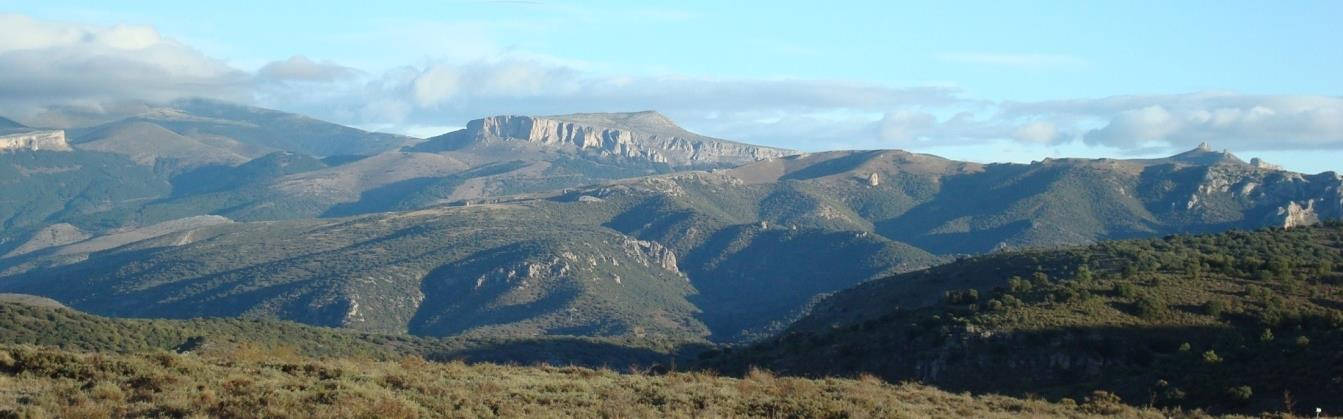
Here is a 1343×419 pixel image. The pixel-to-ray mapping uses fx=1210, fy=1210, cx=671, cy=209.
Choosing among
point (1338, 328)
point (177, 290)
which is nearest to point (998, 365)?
point (1338, 328)

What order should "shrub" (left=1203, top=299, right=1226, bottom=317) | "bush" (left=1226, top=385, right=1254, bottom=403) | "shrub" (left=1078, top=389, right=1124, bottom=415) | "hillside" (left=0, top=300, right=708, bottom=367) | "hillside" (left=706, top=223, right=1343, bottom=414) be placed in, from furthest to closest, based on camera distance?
"hillside" (left=0, top=300, right=708, bottom=367) → "shrub" (left=1203, top=299, right=1226, bottom=317) → "hillside" (left=706, top=223, right=1343, bottom=414) → "bush" (left=1226, top=385, right=1254, bottom=403) → "shrub" (left=1078, top=389, right=1124, bottom=415)

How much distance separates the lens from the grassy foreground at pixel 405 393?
21.9m

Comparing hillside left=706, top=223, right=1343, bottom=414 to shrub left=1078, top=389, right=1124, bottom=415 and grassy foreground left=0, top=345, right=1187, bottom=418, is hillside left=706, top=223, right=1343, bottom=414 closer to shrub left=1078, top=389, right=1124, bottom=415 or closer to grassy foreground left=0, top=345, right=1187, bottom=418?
shrub left=1078, top=389, right=1124, bottom=415

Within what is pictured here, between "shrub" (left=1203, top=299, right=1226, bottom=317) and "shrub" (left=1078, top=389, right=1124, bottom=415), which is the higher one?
"shrub" (left=1203, top=299, right=1226, bottom=317)

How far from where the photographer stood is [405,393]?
24906 mm

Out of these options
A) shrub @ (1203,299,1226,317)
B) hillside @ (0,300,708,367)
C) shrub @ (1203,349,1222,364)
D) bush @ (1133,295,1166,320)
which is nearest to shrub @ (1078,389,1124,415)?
shrub @ (1203,349,1222,364)

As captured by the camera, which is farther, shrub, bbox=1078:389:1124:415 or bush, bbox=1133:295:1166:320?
bush, bbox=1133:295:1166:320

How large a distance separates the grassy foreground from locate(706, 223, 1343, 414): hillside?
7.41 m

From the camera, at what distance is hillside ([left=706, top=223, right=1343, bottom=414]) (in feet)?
119

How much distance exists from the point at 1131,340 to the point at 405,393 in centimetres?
3024

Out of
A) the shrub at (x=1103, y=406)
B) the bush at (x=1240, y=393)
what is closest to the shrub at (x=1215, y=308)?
Answer: the bush at (x=1240, y=393)

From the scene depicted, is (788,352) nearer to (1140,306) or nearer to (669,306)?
(1140,306)

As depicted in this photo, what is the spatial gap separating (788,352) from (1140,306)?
15769 mm

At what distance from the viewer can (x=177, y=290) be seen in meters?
185
